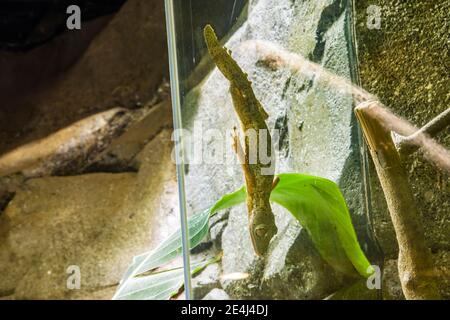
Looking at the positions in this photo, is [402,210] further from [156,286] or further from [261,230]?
[156,286]

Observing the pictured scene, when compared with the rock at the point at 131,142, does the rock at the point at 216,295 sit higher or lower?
lower

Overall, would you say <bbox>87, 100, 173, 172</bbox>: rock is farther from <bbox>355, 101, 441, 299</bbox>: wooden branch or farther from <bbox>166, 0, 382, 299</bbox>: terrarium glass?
<bbox>355, 101, 441, 299</bbox>: wooden branch

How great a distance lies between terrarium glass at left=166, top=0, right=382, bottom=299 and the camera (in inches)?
26.1

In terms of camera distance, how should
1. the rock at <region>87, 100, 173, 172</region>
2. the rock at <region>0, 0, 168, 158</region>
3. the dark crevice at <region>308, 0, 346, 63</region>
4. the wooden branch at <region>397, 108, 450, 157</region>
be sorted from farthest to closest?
the rock at <region>0, 0, 168, 158</region> → the rock at <region>87, 100, 173, 172</region> → the dark crevice at <region>308, 0, 346, 63</region> → the wooden branch at <region>397, 108, 450, 157</region>

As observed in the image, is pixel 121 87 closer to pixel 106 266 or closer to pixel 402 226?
pixel 106 266

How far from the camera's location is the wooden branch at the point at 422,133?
0.61 m

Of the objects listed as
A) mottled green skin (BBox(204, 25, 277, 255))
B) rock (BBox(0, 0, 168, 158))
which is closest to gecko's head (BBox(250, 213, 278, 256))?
mottled green skin (BBox(204, 25, 277, 255))

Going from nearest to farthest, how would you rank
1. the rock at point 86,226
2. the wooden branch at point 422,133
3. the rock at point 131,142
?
the wooden branch at point 422,133
the rock at point 86,226
the rock at point 131,142

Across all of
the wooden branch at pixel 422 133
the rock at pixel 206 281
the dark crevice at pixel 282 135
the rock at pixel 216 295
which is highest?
the dark crevice at pixel 282 135

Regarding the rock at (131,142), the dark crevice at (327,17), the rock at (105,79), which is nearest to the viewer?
the dark crevice at (327,17)

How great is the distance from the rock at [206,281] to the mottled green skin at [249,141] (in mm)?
58

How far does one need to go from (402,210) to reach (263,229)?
164mm

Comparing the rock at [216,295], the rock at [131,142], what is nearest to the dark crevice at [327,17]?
the rock at [216,295]

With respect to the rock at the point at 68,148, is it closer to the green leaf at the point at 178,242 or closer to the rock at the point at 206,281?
the green leaf at the point at 178,242
